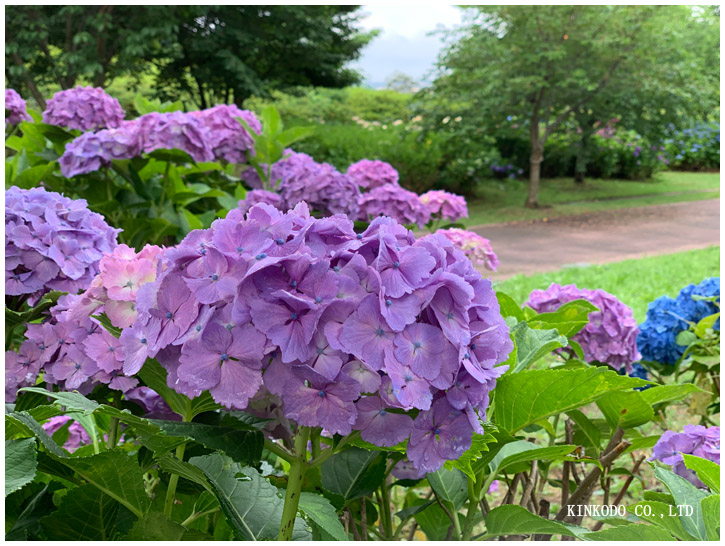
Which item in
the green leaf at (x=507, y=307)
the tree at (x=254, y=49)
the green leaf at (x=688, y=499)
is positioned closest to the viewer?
the green leaf at (x=688, y=499)

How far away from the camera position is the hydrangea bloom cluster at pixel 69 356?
96cm

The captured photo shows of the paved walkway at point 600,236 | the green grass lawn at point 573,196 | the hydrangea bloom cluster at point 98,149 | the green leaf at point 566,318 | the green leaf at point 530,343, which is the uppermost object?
the hydrangea bloom cluster at point 98,149

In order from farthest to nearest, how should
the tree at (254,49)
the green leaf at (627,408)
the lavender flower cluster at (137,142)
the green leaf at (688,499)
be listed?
the tree at (254,49) → the lavender flower cluster at (137,142) → the green leaf at (627,408) → the green leaf at (688,499)

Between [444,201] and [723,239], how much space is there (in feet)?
5.58

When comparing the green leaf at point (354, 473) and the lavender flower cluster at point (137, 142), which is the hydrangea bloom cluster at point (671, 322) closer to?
the green leaf at point (354, 473)

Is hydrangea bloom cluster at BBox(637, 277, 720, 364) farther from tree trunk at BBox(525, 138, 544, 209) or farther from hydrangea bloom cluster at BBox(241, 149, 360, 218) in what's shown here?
tree trunk at BBox(525, 138, 544, 209)

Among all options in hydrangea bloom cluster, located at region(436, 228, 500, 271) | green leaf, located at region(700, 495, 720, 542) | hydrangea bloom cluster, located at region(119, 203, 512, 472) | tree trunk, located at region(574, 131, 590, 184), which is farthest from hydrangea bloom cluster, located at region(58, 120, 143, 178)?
tree trunk, located at region(574, 131, 590, 184)

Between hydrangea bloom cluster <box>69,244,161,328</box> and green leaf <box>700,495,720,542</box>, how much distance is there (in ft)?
2.62

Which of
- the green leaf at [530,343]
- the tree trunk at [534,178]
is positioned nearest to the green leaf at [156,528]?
the green leaf at [530,343]

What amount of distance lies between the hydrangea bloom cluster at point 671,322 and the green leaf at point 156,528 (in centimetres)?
170

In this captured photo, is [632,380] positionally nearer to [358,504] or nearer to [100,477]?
[358,504]

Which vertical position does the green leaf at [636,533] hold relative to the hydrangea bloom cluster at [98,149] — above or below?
below

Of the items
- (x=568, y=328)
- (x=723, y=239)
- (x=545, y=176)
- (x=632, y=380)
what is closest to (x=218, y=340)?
(x=632, y=380)

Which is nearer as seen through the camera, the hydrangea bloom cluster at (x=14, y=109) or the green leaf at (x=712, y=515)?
the green leaf at (x=712, y=515)
